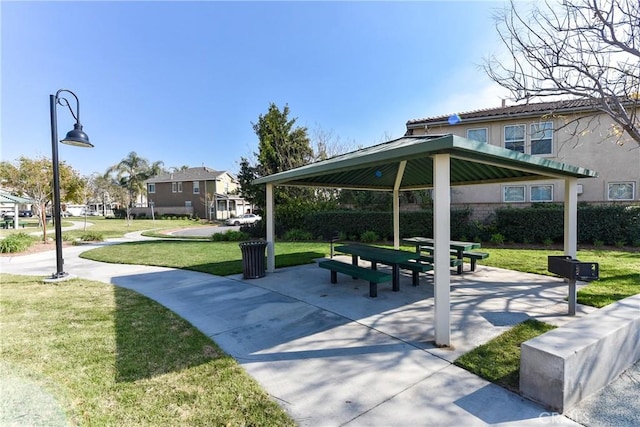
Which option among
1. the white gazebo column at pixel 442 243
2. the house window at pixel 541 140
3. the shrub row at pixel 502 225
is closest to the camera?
the white gazebo column at pixel 442 243

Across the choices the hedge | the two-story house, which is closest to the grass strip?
the hedge

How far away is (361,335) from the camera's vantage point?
4320mm

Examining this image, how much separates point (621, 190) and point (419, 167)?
12266 mm

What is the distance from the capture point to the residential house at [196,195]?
4303 cm

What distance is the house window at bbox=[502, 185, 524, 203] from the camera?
1565 cm

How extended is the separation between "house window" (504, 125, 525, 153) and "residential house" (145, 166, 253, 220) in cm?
3460

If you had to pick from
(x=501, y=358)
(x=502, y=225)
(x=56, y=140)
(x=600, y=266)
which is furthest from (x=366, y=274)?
(x=502, y=225)

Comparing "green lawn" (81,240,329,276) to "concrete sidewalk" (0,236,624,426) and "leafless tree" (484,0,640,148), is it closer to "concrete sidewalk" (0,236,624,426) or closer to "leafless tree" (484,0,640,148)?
"concrete sidewalk" (0,236,624,426)

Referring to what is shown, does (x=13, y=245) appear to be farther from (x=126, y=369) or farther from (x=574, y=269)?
(x=574, y=269)

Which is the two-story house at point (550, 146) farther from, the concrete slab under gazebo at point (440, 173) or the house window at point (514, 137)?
the concrete slab under gazebo at point (440, 173)

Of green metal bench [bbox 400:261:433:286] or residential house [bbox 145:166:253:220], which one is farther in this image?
residential house [bbox 145:166:253:220]

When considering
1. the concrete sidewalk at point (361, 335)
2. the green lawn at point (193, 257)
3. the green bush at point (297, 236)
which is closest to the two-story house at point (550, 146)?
the green bush at point (297, 236)

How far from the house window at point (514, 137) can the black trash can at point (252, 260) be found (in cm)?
1406

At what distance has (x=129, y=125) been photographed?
25.9 m
